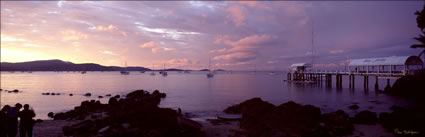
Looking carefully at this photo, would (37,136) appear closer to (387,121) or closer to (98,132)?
(98,132)

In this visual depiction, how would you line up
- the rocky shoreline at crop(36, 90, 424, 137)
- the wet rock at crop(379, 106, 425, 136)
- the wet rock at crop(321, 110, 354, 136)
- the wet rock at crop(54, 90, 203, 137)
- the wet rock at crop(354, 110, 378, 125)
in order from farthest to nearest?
the wet rock at crop(354, 110, 378, 125) → the wet rock at crop(379, 106, 425, 136) → the wet rock at crop(321, 110, 354, 136) → the rocky shoreline at crop(36, 90, 424, 137) → the wet rock at crop(54, 90, 203, 137)

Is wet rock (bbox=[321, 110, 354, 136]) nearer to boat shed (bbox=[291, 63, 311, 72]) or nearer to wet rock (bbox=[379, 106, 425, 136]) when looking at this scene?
wet rock (bbox=[379, 106, 425, 136])

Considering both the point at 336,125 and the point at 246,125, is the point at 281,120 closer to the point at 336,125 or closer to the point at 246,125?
the point at 246,125

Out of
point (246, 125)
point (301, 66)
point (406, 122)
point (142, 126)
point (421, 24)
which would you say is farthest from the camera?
point (301, 66)

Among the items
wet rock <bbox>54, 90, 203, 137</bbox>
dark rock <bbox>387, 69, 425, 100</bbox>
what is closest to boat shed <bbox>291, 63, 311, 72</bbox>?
dark rock <bbox>387, 69, 425, 100</bbox>

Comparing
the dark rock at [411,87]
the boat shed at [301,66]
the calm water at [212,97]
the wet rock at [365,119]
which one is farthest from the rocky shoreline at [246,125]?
the boat shed at [301,66]

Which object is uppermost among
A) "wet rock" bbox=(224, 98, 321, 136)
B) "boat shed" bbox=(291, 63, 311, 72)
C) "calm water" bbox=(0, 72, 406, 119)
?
"boat shed" bbox=(291, 63, 311, 72)

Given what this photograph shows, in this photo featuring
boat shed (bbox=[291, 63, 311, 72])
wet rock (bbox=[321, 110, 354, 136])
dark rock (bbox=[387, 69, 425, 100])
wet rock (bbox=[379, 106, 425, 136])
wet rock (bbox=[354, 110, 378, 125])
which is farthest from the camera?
boat shed (bbox=[291, 63, 311, 72])

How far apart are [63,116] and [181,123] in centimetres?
1695

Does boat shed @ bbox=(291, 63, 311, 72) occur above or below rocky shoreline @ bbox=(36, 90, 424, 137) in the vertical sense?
above

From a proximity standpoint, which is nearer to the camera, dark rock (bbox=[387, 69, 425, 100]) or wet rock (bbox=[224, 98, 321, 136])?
wet rock (bbox=[224, 98, 321, 136])

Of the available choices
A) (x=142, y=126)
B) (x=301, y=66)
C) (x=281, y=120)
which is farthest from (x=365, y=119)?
(x=301, y=66)

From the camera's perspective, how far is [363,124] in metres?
21.1

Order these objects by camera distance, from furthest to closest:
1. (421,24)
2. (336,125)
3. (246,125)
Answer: (421,24)
(336,125)
(246,125)
